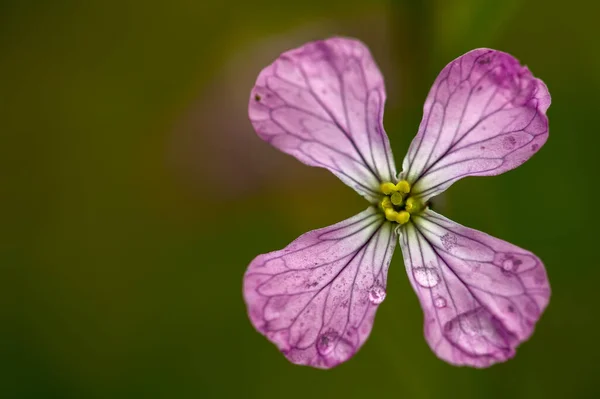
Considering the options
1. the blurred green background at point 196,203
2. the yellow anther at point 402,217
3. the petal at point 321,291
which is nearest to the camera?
the petal at point 321,291

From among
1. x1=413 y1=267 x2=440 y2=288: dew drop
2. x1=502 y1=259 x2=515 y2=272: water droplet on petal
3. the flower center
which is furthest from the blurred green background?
x1=502 y1=259 x2=515 y2=272: water droplet on petal

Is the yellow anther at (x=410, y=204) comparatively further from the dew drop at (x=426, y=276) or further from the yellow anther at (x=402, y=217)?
the dew drop at (x=426, y=276)

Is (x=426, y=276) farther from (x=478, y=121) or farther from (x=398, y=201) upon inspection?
(x=478, y=121)

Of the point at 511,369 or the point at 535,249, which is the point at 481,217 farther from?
the point at 511,369

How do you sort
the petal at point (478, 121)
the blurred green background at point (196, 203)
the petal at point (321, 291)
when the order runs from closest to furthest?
the petal at point (478, 121) → the petal at point (321, 291) → the blurred green background at point (196, 203)

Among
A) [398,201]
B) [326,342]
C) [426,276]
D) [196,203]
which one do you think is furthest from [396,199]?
[196,203]

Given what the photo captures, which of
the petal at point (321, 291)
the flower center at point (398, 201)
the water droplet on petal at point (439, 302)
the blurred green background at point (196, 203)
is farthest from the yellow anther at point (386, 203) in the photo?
the blurred green background at point (196, 203)

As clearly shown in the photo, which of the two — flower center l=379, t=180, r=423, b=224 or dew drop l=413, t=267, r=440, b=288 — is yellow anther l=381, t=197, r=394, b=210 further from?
dew drop l=413, t=267, r=440, b=288
